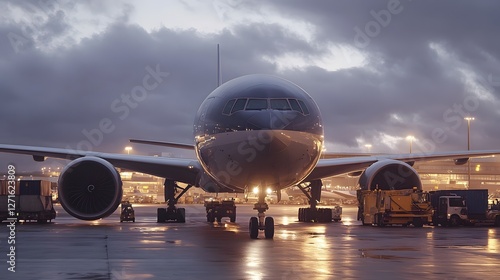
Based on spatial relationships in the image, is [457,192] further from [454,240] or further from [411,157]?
[454,240]

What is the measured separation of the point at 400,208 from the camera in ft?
107

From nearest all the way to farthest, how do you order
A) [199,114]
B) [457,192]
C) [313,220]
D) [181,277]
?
[181,277] < [199,114] < [313,220] < [457,192]

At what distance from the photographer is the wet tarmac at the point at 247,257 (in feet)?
40.7

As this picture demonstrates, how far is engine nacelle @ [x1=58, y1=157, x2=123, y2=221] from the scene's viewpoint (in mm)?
28281

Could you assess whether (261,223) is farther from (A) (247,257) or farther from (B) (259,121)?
(A) (247,257)

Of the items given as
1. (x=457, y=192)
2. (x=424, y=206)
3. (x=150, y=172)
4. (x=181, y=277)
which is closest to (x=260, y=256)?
(x=181, y=277)

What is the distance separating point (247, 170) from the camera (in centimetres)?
2073

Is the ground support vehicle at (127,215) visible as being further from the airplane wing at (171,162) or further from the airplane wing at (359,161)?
the airplane wing at (359,161)

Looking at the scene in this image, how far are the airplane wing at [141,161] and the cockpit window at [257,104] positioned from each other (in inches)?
353

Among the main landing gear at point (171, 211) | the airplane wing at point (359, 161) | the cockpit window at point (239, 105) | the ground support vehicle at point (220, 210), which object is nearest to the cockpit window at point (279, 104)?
the cockpit window at point (239, 105)

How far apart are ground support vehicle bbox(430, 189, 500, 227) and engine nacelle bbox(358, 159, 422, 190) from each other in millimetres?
2705

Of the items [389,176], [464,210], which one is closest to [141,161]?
[389,176]

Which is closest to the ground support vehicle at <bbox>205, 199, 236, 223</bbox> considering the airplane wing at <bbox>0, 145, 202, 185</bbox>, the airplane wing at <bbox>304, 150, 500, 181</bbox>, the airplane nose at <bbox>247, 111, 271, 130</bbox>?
the airplane wing at <bbox>0, 145, 202, 185</bbox>

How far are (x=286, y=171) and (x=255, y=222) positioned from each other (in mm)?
2031
